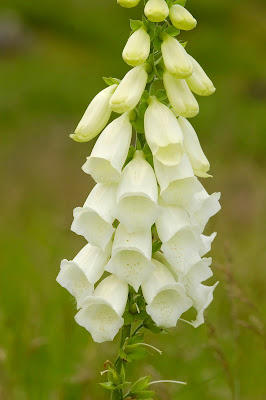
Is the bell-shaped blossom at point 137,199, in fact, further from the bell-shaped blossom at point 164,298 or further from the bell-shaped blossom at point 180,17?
the bell-shaped blossom at point 180,17

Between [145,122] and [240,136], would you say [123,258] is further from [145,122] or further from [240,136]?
[240,136]

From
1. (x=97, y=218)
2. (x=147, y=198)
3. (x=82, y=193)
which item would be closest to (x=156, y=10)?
(x=147, y=198)

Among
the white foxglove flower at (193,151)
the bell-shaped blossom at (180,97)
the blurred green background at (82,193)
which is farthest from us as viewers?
the blurred green background at (82,193)

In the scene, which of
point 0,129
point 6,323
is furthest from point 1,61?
point 6,323

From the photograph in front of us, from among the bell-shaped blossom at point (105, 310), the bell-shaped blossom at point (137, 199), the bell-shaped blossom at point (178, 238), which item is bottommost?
the bell-shaped blossom at point (105, 310)

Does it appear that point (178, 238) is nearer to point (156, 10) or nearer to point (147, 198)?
point (147, 198)

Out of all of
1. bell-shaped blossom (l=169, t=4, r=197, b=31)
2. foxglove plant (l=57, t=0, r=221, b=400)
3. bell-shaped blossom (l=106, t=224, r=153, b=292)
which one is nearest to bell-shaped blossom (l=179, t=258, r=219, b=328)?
foxglove plant (l=57, t=0, r=221, b=400)

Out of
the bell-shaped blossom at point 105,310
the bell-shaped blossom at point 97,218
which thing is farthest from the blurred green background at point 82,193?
the bell-shaped blossom at point 97,218

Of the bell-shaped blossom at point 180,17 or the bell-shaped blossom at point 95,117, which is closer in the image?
the bell-shaped blossom at point 180,17

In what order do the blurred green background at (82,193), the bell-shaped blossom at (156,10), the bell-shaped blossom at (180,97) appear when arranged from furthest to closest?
1. the blurred green background at (82,193)
2. the bell-shaped blossom at (180,97)
3. the bell-shaped blossom at (156,10)

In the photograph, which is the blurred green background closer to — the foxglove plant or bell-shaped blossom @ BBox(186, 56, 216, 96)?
the foxglove plant
